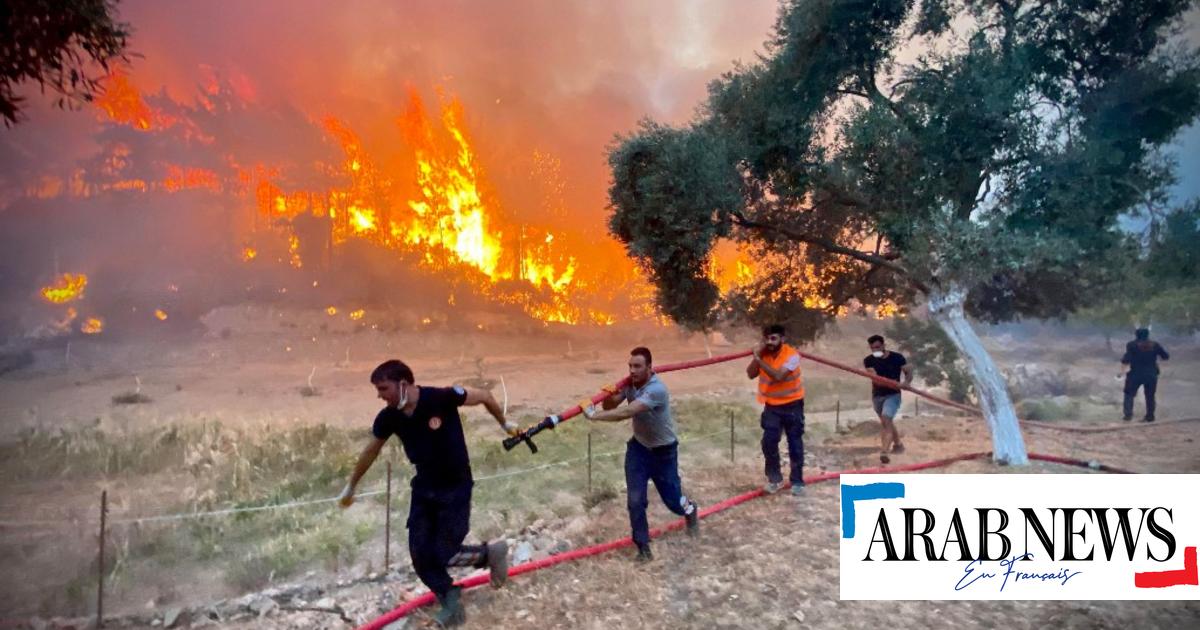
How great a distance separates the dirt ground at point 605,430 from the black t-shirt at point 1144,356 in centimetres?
136

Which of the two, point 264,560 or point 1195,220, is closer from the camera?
point 264,560

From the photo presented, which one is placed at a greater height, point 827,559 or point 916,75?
point 916,75

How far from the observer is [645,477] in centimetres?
646

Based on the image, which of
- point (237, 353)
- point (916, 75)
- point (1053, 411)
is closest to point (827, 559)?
point (916, 75)

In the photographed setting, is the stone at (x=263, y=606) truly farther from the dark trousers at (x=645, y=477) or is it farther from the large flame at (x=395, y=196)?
the large flame at (x=395, y=196)

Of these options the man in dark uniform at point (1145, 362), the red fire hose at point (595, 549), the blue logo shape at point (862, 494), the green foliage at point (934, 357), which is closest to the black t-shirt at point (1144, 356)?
the man in dark uniform at point (1145, 362)

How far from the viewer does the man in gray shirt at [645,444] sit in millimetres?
6324

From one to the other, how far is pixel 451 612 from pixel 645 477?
7.33 ft

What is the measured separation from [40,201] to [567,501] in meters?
44.6

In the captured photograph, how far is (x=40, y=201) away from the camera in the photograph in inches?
1502

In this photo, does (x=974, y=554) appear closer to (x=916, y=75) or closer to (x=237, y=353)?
(x=916, y=75)

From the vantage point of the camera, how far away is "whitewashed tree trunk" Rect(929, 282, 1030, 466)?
9875 mm

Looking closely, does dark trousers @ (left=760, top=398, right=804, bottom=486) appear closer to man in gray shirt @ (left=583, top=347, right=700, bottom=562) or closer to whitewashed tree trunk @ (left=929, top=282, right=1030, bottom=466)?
man in gray shirt @ (left=583, top=347, right=700, bottom=562)

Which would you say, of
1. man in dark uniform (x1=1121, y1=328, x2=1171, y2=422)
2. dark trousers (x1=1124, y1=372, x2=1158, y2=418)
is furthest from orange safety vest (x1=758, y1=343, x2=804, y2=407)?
dark trousers (x1=1124, y1=372, x2=1158, y2=418)
